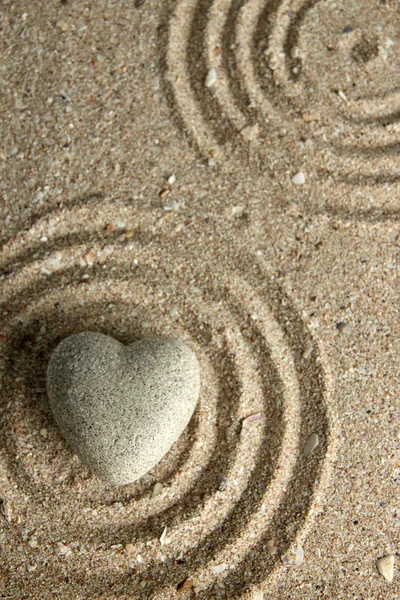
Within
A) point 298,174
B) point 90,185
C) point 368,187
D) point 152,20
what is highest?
point 152,20

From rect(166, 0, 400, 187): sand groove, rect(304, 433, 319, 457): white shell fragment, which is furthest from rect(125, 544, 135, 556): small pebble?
rect(166, 0, 400, 187): sand groove

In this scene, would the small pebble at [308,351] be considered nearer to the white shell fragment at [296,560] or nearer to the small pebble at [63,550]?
the white shell fragment at [296,560]

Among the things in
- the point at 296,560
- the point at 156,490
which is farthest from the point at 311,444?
the point at 156,490

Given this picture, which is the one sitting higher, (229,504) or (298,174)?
(298,174)

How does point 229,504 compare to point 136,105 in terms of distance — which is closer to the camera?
point 229,504

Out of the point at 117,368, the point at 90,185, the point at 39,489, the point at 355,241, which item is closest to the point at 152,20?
the point at 90,185

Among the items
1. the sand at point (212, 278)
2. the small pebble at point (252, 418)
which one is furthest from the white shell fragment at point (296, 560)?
the small pebble at point (252, 418)

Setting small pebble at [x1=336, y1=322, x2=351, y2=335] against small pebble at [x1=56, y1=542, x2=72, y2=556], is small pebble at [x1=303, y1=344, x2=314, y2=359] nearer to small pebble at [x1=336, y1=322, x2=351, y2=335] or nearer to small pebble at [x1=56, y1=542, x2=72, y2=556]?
small pebble at [x1=336, y1=322, x2=351, y2=335]

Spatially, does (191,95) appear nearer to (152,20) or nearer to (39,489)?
(152,20)
